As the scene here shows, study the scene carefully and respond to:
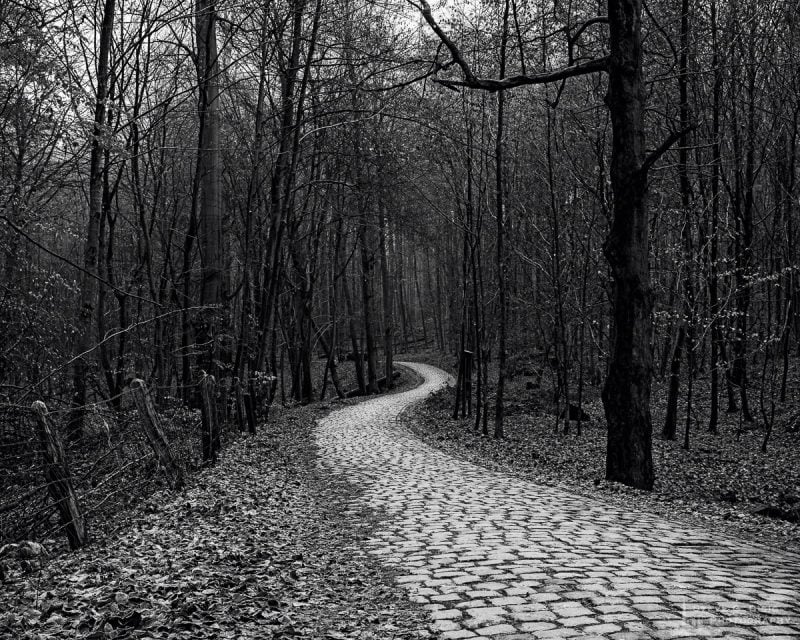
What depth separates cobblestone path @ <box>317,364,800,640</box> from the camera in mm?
4164

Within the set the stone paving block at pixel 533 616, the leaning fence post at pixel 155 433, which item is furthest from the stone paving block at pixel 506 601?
the leaning fence post at pixel 155 433

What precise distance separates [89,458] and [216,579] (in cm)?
456

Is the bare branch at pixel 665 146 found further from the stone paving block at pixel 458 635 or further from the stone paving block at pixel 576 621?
the stone paving block at pixel 458 635

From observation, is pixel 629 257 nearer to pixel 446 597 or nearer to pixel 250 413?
pixel 446 597

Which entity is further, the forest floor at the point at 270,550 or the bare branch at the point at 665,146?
the bare branch at the point at 665,146

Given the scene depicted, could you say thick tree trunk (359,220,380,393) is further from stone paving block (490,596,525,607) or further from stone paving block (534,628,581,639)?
stone paving block (534,628,581,639)

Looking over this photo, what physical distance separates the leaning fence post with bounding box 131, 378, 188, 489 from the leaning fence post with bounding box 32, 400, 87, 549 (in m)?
2.32

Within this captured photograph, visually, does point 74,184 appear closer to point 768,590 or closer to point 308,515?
point 308,515

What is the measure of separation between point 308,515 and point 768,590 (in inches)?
202

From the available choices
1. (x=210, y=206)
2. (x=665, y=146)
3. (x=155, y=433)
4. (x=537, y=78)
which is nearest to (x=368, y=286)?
(x=210, y=206)

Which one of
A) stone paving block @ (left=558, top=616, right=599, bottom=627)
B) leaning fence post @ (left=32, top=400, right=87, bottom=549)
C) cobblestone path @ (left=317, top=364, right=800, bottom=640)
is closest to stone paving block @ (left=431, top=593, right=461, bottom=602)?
cobblestone path @ (left=317, top=364, right=800, bottom=640)

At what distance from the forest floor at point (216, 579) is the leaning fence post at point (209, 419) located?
105 inches

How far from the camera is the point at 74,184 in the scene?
1315 cm

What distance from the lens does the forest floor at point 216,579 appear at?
4.30 meters
